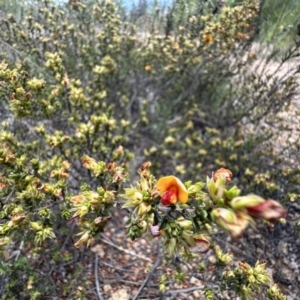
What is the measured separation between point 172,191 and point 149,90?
2.09 meters

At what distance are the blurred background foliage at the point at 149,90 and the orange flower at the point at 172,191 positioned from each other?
66cm

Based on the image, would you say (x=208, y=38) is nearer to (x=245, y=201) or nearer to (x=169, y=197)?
(x=169, y=197)

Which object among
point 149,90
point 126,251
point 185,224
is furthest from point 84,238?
point 149,90

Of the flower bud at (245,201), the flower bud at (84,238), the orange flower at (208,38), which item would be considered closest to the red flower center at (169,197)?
the flower bud at (245,201)

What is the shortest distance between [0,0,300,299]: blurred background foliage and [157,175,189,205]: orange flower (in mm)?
660

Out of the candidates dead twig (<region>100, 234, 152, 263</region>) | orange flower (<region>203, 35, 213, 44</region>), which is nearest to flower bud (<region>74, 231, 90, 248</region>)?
dead twig (<region>100, 234, 152, 263</region>)

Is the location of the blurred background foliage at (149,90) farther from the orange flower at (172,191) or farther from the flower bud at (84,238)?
the orange flower at (172,191)

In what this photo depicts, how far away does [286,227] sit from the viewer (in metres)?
2.16

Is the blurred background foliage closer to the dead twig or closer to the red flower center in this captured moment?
the dead twig

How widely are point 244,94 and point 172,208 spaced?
165 centimetres

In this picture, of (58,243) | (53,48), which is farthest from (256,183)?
(53,48)

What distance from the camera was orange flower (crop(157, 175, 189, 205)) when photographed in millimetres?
1032

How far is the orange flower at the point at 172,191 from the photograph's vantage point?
1.03m

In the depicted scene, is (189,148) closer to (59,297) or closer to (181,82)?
(181,82)
